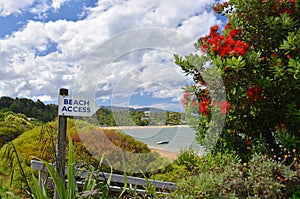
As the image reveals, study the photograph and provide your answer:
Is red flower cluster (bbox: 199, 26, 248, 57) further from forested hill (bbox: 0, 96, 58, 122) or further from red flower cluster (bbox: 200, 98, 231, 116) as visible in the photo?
forested hill (bbox: 0, 96, 58, 122)

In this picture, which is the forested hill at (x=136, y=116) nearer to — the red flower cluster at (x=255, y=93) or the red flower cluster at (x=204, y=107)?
the red flower cluster at (x=204, y=107)

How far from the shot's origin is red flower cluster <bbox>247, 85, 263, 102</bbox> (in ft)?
9.30

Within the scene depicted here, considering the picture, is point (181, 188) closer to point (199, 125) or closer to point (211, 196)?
point (211, 196)

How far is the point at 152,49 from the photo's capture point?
11.5ft

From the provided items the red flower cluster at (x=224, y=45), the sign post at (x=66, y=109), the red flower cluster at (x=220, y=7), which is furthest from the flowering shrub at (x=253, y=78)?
the sign post at (x=66, y=109)

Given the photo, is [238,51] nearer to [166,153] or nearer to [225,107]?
[225,107]

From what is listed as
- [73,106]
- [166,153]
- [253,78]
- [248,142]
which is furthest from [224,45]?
[166,153]

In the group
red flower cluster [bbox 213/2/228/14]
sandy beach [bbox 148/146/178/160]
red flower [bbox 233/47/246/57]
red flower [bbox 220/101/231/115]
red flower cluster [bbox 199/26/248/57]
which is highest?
red flower cluster [bbox 213/2/228/14]

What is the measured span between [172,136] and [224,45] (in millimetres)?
1338

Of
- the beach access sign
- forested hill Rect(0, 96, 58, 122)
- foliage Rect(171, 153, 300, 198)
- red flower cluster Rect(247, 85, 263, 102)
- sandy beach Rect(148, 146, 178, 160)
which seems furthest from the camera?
forested hill Rect(0, 96, 58, 122)

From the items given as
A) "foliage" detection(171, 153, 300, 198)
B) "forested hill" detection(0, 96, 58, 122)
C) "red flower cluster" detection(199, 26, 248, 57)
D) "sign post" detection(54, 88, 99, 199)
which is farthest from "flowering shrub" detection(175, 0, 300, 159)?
"forested hill" detection(0, 96, 58, 122)

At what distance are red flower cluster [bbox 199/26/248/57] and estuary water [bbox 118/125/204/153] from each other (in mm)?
961

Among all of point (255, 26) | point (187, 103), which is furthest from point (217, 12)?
point (187, 103)

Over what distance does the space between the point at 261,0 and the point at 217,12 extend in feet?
2.56
